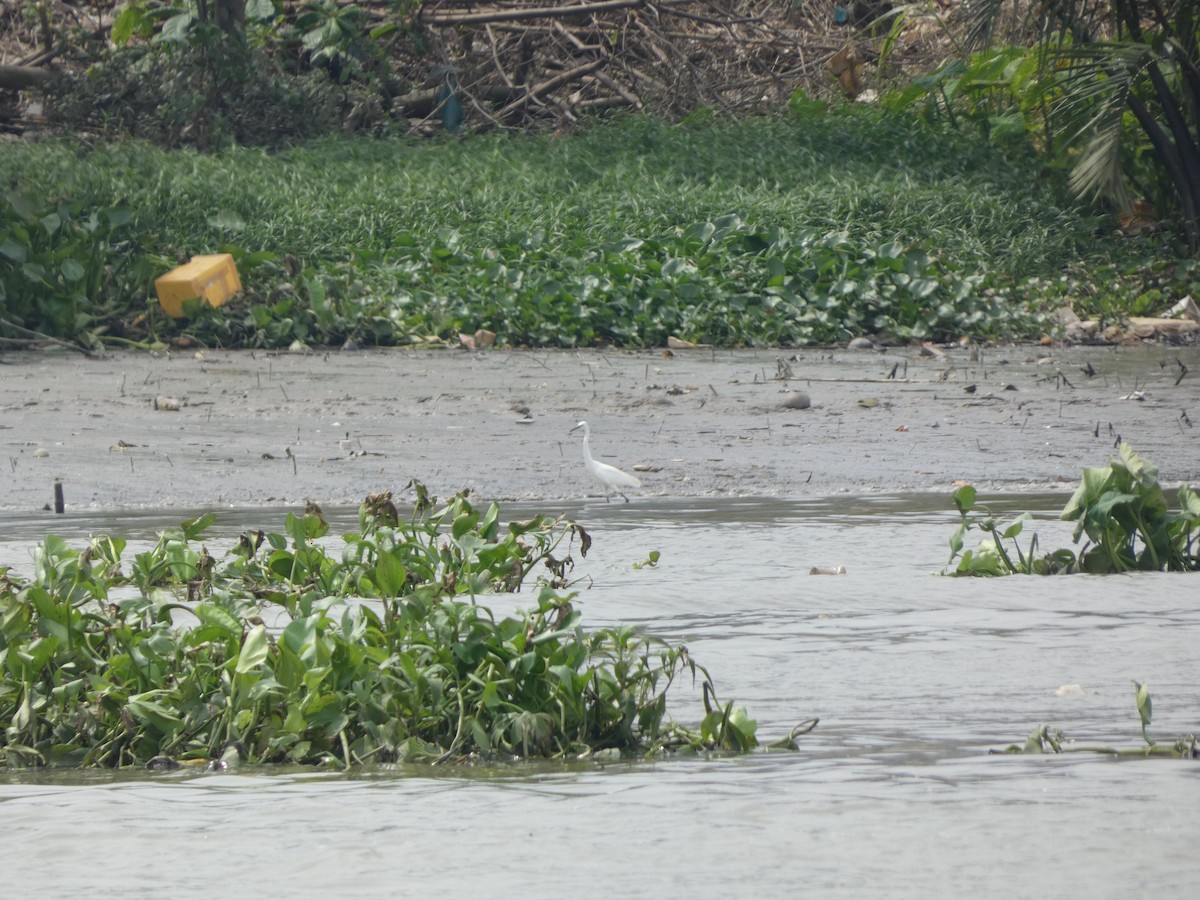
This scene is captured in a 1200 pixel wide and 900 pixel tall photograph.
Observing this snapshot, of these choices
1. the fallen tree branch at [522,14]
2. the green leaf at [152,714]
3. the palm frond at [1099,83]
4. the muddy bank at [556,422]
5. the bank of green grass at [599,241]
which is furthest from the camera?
the fallen tree branch at [522,14]

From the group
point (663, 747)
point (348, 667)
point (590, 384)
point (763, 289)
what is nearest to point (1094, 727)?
point (663, 747)

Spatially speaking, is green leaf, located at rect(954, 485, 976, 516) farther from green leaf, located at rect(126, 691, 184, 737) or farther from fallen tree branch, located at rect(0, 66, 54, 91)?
fallen tree branch, located at rect(0, 66, 54, 91)

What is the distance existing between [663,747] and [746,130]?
11944 mm

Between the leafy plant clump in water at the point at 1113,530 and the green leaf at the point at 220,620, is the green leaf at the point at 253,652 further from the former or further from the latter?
the leafy plant clump in water at the point at 1113,530

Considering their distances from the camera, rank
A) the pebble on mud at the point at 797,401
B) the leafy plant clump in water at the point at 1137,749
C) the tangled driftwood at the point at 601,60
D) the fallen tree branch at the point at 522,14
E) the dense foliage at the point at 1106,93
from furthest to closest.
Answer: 1. the tangled driftwood at the point at 601,60
2. the fallen tree branch at the point at 522,14
3. the dense foliage at the point at 1106,93
4. the pebble on mud at the point at 797,401
5. the leafy plant clump in water at the point at 1137,749

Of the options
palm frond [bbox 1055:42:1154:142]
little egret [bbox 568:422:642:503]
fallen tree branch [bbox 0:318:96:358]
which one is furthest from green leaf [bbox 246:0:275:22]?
little egret [bbox 568:422:642:503]

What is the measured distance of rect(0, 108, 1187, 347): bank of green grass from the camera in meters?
10.6

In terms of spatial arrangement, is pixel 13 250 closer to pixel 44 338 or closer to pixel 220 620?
pixel 44 338

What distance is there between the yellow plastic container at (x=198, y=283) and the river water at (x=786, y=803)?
6.30 m

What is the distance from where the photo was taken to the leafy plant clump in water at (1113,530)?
4941 millimetres

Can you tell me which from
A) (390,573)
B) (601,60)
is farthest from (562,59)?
(390,573)

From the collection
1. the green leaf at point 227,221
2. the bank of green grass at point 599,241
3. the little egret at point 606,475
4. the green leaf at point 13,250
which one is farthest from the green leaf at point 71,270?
the little egret at point 606,475

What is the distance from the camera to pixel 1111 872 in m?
2.53

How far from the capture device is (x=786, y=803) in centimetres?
291
